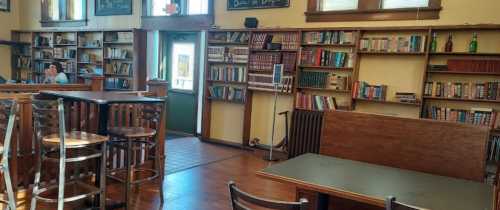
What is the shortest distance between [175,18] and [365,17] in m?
3.38

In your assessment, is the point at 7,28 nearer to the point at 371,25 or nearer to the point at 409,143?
the point at 371,25

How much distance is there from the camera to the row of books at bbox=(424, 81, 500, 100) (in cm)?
422

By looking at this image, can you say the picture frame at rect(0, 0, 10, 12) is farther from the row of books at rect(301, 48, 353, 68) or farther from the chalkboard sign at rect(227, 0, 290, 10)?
the row of books at rect(301, 48, 353, 68)

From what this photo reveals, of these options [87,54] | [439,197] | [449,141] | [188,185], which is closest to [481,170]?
[449,141]

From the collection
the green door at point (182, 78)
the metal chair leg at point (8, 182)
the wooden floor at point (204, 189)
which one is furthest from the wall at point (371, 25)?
the metal chair leg at point (8, 182)

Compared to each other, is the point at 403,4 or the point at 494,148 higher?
the point at 403,4

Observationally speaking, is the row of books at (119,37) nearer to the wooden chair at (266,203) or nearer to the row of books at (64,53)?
the row of books at (64,53)

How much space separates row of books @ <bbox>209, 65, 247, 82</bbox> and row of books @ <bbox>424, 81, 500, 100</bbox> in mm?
2679

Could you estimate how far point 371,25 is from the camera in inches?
195

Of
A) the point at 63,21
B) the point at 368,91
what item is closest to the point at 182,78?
the point at 63,21

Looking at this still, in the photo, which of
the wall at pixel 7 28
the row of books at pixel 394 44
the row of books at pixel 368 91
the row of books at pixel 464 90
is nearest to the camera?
the row of books at pixel 464 90

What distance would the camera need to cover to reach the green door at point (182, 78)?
22.5 feet

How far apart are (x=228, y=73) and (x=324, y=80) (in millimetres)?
1646

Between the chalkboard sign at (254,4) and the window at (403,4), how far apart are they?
1.41 metres
